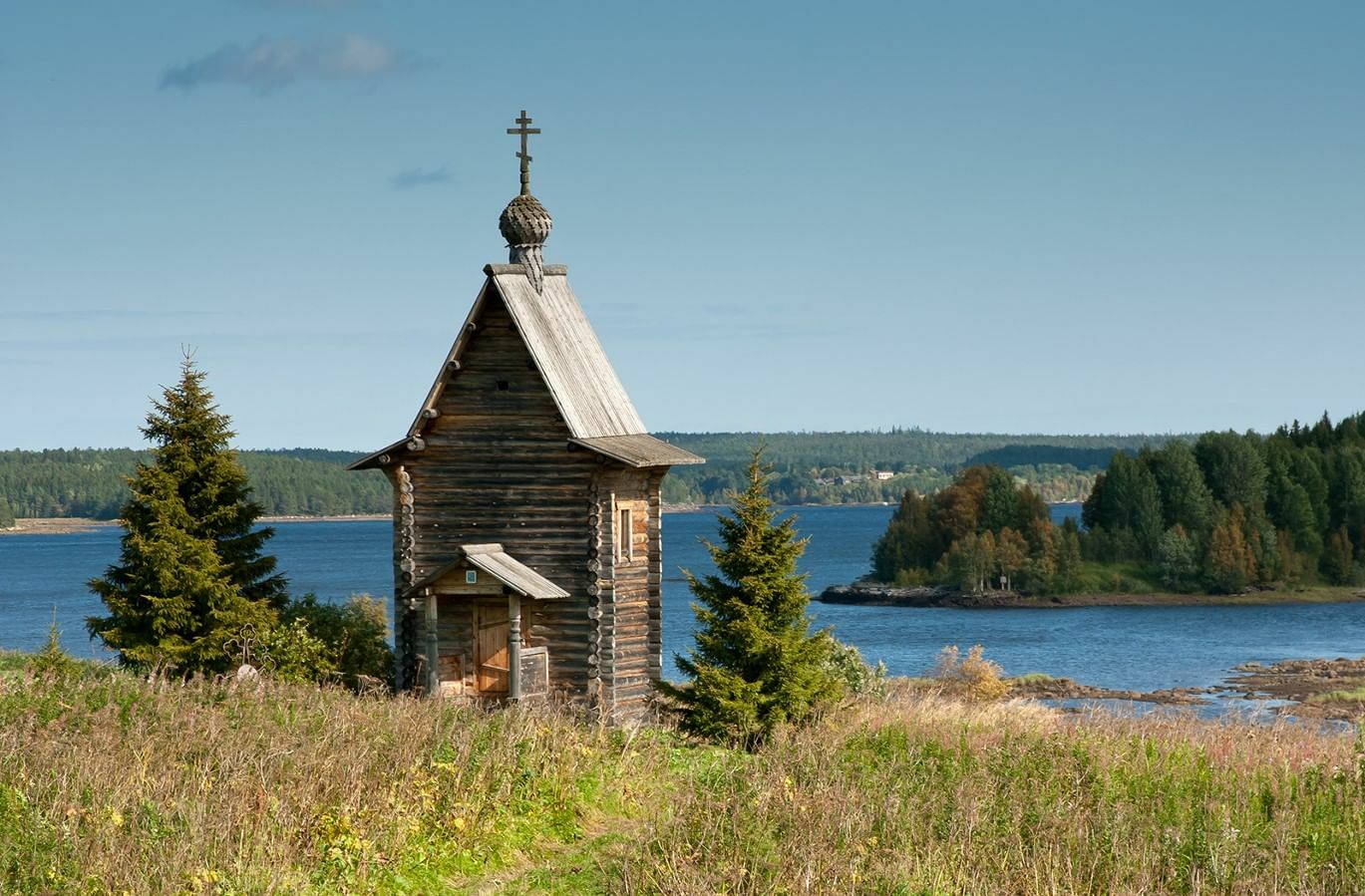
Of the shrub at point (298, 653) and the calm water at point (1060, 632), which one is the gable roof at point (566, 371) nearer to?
the shrub at point (298, 653)

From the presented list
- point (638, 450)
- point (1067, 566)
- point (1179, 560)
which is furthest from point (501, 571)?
point (1179, 560)

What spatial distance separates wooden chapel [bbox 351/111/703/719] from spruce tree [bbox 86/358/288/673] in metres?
3.52

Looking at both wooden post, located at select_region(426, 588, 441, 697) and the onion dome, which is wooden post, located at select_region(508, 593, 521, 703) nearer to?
wooden post, located at select_region(426, 588, 441, 697)

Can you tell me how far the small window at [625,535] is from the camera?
27.4m

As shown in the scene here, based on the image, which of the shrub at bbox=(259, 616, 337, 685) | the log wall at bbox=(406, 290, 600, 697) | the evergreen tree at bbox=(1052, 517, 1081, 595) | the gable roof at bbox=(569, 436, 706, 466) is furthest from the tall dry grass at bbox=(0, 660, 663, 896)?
the evergreen tree at bbox=(1052, 517, 1081, 595)

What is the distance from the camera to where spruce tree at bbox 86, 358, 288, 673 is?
94.8 ft

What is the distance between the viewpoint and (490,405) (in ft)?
89.0

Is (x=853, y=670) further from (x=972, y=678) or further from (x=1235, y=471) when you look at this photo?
(x=1235, y=471)

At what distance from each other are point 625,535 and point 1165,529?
10877 cm

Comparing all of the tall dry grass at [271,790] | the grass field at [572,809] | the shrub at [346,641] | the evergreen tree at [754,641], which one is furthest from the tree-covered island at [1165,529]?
the tall dry grass at [271,790]

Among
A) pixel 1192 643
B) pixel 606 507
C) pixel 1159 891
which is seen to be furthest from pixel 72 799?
pixel 1192 643

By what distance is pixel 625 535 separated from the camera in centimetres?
2755

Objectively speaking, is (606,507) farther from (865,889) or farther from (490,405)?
(865,889)

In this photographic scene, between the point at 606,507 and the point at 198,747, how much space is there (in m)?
12.8
